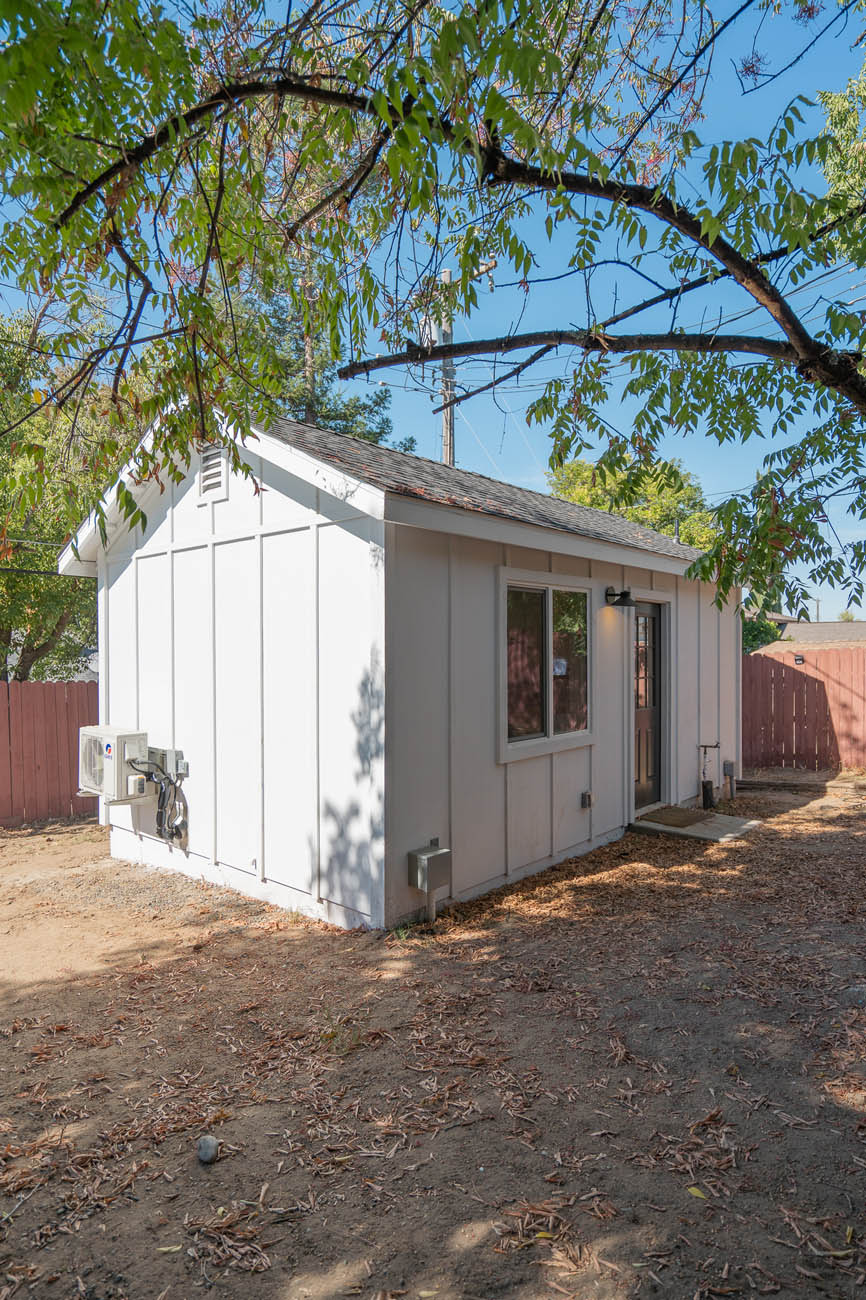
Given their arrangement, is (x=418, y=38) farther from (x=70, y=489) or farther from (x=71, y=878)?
(x=71, y=878)

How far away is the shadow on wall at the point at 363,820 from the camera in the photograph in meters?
5.08

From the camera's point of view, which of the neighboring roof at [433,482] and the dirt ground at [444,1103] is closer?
the dirt ground at [444,1103]

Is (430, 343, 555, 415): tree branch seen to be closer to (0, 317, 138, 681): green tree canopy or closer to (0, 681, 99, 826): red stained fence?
(0, 317, 138, 681): green tree canopy

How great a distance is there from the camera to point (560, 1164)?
8.95ft

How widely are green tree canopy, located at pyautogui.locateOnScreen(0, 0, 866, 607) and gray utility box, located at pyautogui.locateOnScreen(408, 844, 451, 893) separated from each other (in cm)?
273

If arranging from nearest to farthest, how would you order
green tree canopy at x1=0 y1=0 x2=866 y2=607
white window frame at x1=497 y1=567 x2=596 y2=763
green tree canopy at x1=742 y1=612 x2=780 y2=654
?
green tree canopy at x1=0 y1=0 x2=866 y2=607 → white window frame at x1=497 y1=567 x2=596 y2=763 → green tree canopy at x1=742 y1=612 x2=780 y2=654

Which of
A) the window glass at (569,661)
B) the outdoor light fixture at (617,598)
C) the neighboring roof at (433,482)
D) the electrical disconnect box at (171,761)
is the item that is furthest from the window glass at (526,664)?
the electrical disconnect box at (171,761)

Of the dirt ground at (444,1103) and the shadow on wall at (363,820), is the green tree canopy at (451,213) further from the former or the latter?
the dirt ground at (444,1103)

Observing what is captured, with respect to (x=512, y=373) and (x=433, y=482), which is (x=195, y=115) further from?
(x=433, y=482)

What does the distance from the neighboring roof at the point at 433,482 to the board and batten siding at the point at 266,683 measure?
1.02ft

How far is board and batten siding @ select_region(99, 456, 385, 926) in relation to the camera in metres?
5.23

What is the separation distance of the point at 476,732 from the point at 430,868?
46.3 inches

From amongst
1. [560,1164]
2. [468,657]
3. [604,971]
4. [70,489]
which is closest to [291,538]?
[468,657]

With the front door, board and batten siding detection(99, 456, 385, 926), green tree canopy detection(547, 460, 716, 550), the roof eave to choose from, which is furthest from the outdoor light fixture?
green tree canopy detection(547, 460, 716, 550)
